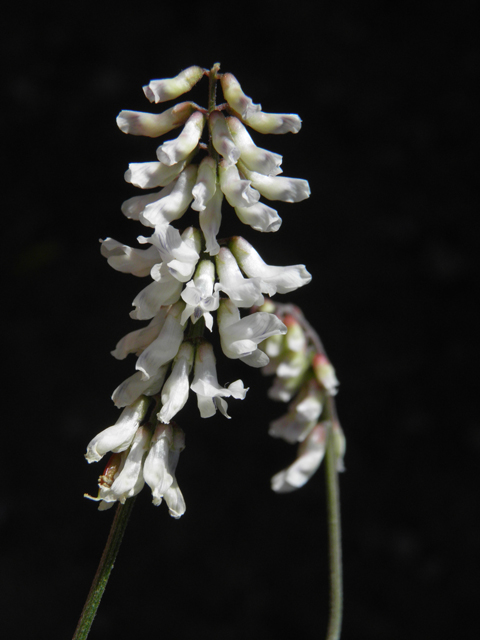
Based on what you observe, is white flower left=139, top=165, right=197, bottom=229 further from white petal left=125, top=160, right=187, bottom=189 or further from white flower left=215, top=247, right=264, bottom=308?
white flower left=215, top=247, right=264, bottom=308

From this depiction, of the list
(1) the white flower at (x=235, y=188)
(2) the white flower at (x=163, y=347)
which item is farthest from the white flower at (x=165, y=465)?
(1) the white flower at (x=235, y=188)

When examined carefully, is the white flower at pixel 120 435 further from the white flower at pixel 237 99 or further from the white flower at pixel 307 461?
the white flower at pixel 307 461

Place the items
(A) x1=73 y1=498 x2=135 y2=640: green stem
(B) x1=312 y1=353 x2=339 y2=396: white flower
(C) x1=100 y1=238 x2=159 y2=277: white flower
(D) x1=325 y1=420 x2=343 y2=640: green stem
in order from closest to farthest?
(A) x1=73 y1=498 x2=135 y2=640: green stem → (C) x1=100 y1=238 x2=159 y2=277: white flower → (D) x1=325 y1=420 x2=343 y2=640: green stem → (B) x1=312 y1=353 x2=339 y2=396: white flower

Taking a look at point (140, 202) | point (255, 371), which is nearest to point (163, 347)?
point (140, 202)

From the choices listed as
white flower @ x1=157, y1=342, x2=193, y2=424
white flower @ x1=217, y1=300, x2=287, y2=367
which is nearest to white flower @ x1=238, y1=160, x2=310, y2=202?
white flower @ x1=217, y1=300, x2=287, y2=367

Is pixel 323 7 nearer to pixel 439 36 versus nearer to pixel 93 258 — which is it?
pixel 439 36
